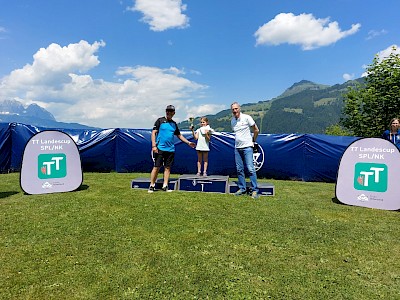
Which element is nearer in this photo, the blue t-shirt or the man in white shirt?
the man in white shirt

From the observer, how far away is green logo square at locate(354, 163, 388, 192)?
19.3ft

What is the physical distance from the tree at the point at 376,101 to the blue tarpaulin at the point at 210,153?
10.9 metres

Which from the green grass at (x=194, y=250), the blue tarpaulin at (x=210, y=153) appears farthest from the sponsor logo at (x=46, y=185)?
the blue tarpaulin at (x=210, y=153)

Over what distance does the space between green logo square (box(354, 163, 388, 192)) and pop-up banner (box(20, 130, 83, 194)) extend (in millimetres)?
6821

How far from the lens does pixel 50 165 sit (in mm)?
6855

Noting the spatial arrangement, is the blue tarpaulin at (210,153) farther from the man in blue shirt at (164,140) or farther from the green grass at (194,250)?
the green grass at (194,250)

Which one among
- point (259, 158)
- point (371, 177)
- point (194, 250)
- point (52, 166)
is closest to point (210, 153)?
point (259, 158)

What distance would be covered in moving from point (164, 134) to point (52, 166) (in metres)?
2.97

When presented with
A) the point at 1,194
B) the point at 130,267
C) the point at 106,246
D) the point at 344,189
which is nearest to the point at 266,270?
the point at 130,267

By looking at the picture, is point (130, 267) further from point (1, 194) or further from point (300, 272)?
point (1, 194)

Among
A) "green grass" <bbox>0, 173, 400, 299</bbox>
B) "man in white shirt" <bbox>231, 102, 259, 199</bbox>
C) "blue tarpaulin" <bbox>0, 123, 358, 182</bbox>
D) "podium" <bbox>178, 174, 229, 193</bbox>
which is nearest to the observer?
"green grass" <bbox>0, 173, 400, 299</bbox>

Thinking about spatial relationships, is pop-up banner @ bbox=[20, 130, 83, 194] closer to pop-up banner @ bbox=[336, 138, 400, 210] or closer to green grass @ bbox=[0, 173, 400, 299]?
green grass @ bbox=[0, 173, 400, 299]

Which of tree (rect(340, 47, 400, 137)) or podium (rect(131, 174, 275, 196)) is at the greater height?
tree (rect(340, 47, 400, 137))

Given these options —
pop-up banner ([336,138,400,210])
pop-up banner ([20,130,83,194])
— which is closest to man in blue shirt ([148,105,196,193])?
pop-up banner ([20,130,83,194])
